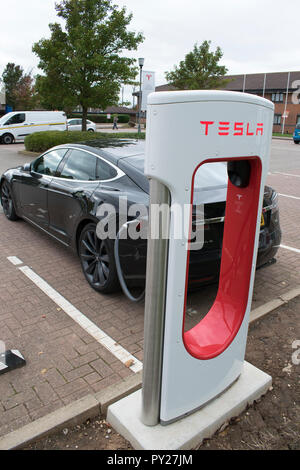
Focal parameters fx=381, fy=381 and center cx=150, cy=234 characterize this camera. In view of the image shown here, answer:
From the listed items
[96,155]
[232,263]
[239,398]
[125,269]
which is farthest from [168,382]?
[96,155]

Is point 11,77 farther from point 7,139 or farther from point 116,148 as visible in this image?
point 116,148

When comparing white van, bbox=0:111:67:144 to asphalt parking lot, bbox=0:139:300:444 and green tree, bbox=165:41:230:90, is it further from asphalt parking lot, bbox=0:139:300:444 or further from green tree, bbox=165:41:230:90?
asphalt parking lot, bbox=0:139:300:444

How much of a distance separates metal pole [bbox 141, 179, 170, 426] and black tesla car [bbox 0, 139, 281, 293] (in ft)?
4.14

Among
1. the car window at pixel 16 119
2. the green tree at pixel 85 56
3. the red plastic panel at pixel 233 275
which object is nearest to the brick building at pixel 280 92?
the car window at pixel 16 119

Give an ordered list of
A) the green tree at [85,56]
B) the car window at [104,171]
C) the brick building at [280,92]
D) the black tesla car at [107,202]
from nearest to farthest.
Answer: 1. the black tesla car at [107,202]
2. the car window at [104,171]
3. the green tree at [85,56]
4. the brick building at [280,92]

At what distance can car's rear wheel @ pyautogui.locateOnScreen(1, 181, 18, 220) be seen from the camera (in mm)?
6475

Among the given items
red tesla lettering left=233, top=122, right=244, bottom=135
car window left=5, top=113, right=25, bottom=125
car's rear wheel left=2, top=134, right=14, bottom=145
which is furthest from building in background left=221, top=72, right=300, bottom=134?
red tesla lettering left=233, top=122, right=244, bottom=135

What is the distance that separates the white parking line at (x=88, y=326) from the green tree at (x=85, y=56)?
1331 centimetres

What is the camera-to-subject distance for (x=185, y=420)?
2.39 m

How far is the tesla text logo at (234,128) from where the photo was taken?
1.89 m

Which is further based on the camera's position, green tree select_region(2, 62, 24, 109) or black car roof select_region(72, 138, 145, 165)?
green tree select_region(2, 62, 24, 109)

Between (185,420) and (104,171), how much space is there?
2677 mm

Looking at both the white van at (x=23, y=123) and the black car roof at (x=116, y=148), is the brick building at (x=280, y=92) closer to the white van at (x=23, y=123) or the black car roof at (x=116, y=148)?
the white van at (x=23, y=123)
